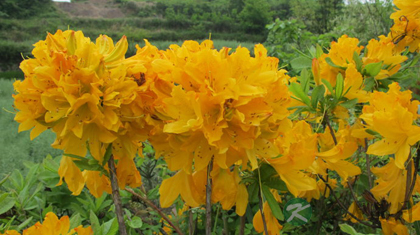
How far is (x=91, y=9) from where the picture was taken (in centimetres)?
2136

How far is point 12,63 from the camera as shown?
11.5 metres

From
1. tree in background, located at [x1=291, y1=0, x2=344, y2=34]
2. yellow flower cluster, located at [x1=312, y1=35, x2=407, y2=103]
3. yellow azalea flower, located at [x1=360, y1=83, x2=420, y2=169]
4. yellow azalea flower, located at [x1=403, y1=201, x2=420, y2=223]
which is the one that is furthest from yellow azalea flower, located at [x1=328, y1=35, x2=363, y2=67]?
tree in background, located at [x1=291, y1=0, x2=344, y2=34]

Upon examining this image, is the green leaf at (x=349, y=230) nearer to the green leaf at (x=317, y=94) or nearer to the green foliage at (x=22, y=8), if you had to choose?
the green leaf at (x=317, y=94)

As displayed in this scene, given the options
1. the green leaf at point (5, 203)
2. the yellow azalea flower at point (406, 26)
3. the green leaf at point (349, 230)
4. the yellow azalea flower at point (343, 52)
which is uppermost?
the yellow azalea flower at point (406, 26)

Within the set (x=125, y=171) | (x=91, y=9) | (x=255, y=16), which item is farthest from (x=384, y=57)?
(x=91, y=9)

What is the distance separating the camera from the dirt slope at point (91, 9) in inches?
811

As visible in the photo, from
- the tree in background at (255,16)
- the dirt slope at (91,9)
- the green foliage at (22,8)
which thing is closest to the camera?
the green foliage at (22,8)

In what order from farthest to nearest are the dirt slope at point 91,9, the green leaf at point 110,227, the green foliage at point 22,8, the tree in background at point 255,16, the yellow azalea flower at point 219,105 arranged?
the dirt slope at point 91,9, the tree in background at point 255,16, the green foliage at point 22,8, the green leaf at point 110,227, the yellow azalea flower at point 219,105

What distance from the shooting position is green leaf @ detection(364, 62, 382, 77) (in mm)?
879

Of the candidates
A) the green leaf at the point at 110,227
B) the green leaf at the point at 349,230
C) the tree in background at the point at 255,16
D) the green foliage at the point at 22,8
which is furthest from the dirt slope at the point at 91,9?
the green leaf at the point at 349,230

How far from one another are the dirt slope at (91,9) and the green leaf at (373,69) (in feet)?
70.5

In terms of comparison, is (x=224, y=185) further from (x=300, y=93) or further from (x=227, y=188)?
(x=300, y=93)

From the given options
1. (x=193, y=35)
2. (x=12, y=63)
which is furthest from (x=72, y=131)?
(x=193, y=35)

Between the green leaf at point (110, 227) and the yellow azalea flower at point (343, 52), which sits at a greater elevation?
the yellow azalea flower at point (343, 52)
